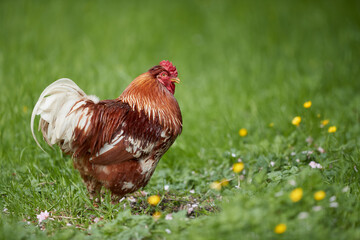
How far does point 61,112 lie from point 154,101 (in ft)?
2.65

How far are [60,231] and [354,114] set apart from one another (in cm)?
427

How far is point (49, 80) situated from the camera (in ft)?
17.3

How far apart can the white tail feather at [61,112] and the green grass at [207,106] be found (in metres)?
0.65

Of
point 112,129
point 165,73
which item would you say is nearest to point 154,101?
point 165,73

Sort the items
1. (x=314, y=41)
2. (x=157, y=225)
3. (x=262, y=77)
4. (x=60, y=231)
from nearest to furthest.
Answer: (x=157, y=225), (x=60, y=231), (x=262, y=77), (x=314, y=41)

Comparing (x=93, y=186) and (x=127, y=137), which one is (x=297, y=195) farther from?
(x=93, y=186)

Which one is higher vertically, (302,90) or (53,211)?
(302,90)

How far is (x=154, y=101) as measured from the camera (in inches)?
131

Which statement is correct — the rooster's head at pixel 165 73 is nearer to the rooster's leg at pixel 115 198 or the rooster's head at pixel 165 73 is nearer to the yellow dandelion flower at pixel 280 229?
the rooster's leg at pixel 115 198

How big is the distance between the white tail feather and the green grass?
0.65 metres

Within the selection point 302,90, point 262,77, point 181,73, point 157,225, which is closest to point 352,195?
point 157,225

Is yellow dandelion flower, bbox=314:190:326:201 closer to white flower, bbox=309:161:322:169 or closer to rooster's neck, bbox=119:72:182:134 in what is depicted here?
white flower, bbox=309:161:322:169

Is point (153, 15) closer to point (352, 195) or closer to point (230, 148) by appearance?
point (230, 148)

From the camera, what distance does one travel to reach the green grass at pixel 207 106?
2.72 metres
